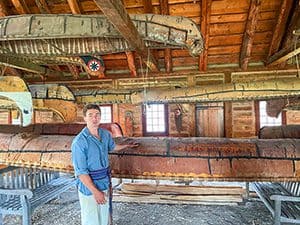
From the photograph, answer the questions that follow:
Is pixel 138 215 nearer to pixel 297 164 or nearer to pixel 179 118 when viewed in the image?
pixel 297 164

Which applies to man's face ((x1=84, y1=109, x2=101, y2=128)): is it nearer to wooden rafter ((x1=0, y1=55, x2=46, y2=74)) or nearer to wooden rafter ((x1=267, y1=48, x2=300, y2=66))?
wooden rafter ((x1=0, y1=55, x2=46, y2=74))

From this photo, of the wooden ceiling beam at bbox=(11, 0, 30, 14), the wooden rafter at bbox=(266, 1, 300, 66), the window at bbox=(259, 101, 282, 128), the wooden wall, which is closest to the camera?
the wooden rafter at bbox=(266, 1, 300, 66)

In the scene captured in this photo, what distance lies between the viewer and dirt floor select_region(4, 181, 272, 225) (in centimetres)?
355

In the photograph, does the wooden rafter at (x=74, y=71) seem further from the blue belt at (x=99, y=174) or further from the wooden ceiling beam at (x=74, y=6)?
the blue belt at (x=99, y=174)

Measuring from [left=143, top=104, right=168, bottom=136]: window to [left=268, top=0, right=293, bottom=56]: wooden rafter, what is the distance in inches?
150

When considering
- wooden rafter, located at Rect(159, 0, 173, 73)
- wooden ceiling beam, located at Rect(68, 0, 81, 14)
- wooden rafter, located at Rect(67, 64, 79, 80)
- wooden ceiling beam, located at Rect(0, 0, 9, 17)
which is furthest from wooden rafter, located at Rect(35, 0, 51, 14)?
wooden rafter, located at Rect(159, 0, 173, 73)

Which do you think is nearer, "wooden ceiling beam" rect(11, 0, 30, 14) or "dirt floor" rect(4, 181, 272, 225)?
"dirt floor" rect(4, 181, 272, 225)

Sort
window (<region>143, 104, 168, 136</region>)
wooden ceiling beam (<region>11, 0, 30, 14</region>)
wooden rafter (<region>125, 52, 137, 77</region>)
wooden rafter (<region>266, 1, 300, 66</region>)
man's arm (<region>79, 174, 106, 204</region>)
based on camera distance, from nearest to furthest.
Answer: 1. man's arm (<region>79, 174, 106, 204</region>)
2. wooden rafter (<region>266, 1, 300, 66</region>)
3. wooden ceiling beam (<region>11, 0, 30, 14</region>)
4. wooden rafter (<region>125, 52, 137, 77</region>)
5. window (<region>143, 104, 168, 136</region>)

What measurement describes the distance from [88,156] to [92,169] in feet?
0.36

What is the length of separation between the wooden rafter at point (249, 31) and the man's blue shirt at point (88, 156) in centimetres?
453

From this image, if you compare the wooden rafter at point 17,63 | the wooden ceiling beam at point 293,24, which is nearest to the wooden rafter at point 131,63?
the wooden rafter at point 17,63

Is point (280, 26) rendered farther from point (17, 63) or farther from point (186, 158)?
point (17, 63)

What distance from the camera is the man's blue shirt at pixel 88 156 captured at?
6.34 feet

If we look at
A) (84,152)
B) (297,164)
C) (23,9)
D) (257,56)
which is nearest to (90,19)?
(84,152)
